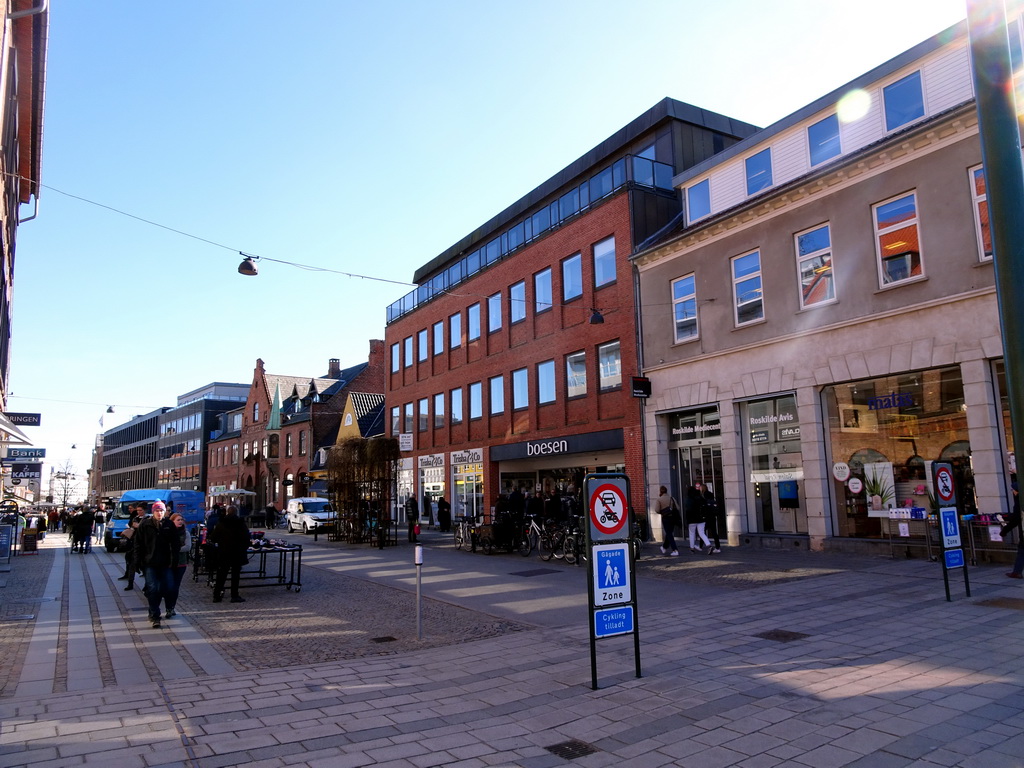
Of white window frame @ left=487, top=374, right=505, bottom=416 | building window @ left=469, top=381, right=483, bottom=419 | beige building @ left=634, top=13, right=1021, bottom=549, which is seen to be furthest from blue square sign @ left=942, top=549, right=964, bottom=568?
building window @ left=469, top=381, right=483, bottom=419

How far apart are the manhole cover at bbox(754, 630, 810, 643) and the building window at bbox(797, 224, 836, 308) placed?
33.9ft

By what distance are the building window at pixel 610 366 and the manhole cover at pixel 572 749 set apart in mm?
18262

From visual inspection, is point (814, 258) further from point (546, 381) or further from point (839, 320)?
point (546, 381)

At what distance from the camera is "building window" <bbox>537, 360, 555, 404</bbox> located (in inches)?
1049

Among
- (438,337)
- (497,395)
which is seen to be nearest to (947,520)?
(497,395)

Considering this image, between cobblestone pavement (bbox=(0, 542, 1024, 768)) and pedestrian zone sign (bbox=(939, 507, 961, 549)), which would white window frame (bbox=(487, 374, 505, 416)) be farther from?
pedestrian zone sign (bbox=(939, 507, 961, 549))

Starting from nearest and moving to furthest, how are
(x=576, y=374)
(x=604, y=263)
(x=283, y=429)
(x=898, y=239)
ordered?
(x=898, y=239) → (x=604, y=263) → (x=576, y=374) → (x=283, y=429)

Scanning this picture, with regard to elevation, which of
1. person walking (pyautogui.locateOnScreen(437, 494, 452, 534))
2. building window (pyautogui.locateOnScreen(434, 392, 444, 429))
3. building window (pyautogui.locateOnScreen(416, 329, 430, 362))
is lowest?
person walking (pyautogui.locateOnScreen(437, 494, 452, 534))

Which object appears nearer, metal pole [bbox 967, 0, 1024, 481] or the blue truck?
metal pole [bbox 967, 0, 1024, 481]

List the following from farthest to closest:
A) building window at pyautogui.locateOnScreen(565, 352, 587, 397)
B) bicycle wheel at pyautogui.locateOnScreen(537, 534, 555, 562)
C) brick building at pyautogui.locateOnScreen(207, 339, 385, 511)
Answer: brick building at pyautogui.locateOnScreen(207, 339, 385, 511) → building window at pyautogui.locateOnScreen(565, 352, 587, 397) → bicycle wheel at pyautogui.locateOnScreen(537, 534, 555, 562)

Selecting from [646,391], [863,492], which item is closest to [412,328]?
[646,391]

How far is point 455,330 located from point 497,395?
5.18 meters

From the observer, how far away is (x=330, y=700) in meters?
6.23

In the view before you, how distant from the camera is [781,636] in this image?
Answer: 824cm
